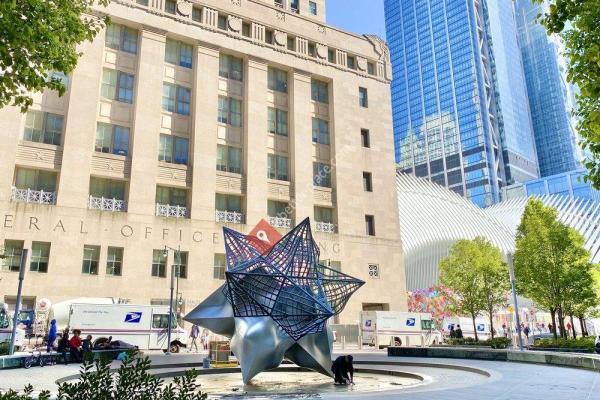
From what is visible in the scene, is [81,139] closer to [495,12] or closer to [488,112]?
[488,112]

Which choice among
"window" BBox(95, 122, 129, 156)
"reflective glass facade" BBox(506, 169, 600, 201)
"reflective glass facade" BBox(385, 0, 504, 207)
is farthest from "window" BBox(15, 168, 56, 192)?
"reflective glass facade" BBox(506, 169, 600, 201)

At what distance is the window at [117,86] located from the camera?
4019cm

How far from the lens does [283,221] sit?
4481cm

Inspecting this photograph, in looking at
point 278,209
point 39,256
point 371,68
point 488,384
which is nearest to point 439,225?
point 371,68

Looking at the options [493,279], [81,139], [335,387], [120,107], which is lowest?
[335,387]

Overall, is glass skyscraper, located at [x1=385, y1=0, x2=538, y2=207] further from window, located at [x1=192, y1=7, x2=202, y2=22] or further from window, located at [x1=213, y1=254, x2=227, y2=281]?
window, located at [x1=213, y1=254, x2=227, y2=281]

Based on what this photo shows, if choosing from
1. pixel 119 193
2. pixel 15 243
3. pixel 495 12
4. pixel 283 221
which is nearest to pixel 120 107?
pixel 119 193

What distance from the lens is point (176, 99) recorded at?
43.1 meters

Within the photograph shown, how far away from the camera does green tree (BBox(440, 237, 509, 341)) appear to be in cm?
4281

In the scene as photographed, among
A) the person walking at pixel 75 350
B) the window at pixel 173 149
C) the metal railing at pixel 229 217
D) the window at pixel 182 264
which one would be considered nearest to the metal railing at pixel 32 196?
the window at pixel 173 149

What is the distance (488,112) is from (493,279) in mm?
150887

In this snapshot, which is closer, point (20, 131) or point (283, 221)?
point (20, 131)

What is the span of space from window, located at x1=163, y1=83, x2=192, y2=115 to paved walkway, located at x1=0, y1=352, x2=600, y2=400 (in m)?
27.5

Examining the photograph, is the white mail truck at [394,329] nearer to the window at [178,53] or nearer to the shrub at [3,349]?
the shrub at [3,349]
